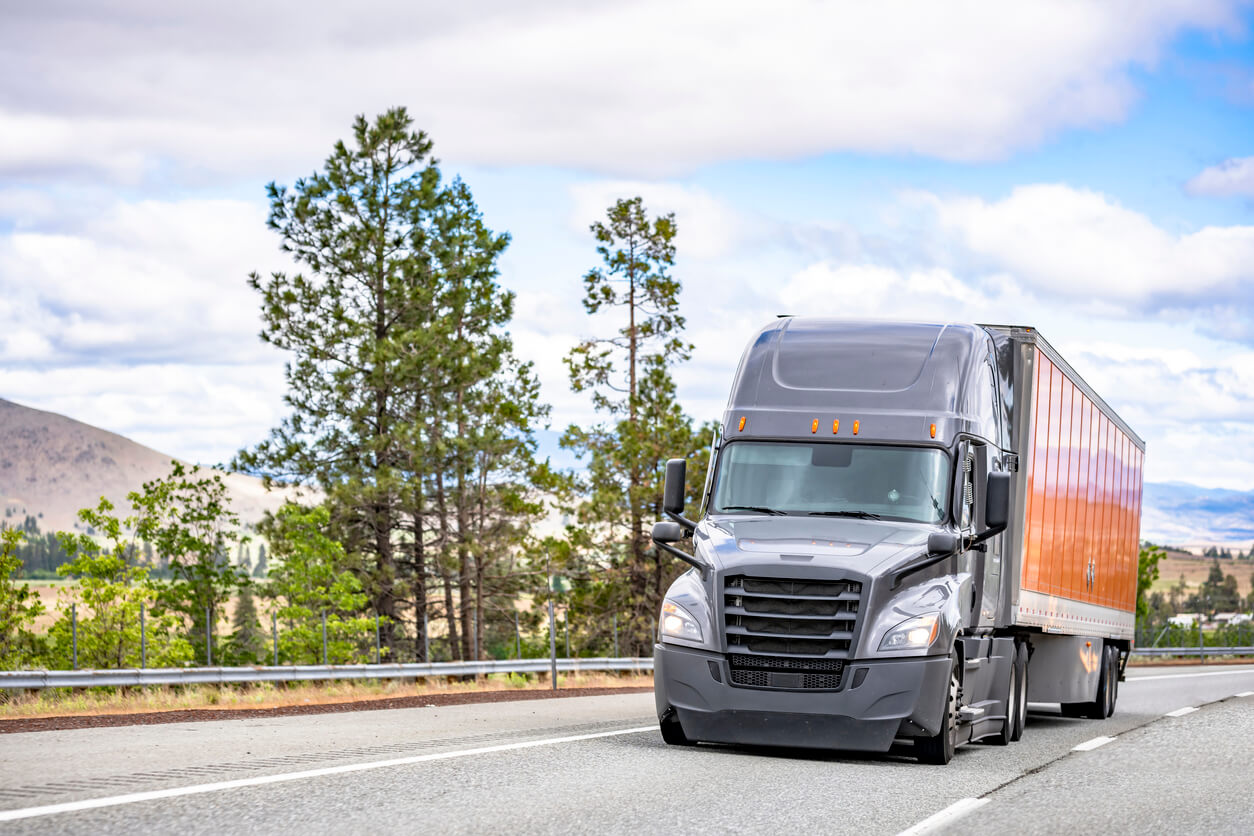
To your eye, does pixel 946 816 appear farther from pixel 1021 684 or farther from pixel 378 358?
pixel 378 358

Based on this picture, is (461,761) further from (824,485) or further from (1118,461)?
(1118,461)

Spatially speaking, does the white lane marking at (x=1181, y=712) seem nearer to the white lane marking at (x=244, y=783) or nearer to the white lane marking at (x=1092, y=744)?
the white lane marking at (x=1092, y=744)

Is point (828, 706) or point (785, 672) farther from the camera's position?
point (785, 672)

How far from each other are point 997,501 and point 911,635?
1.58m

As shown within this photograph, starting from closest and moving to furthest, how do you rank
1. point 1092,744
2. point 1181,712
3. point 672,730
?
point 672,730 → point 1092,744 → point 1181,712

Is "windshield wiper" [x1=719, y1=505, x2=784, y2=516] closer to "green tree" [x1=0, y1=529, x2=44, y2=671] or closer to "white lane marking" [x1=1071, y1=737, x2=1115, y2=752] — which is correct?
"white lane marking" [x1=1071, y1=737, x2=1115, y2=752]

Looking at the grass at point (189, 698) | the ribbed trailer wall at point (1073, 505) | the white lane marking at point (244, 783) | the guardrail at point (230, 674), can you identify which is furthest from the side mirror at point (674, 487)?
the guardrail at point (230, 674)

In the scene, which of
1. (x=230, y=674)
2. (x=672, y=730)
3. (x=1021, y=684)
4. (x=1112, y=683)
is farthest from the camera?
(x=230, y=674)

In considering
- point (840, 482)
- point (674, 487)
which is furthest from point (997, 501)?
point (674, 487)

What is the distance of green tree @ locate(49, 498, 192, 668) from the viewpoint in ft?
134

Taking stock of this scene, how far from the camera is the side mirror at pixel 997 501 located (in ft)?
39.7

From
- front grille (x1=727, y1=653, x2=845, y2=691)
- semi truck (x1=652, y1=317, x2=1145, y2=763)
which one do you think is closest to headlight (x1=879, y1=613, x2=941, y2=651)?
semi truck (x1=652, y1=317, x2=1145, y2=763)

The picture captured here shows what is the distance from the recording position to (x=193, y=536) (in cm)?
4994

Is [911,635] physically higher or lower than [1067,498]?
lower
